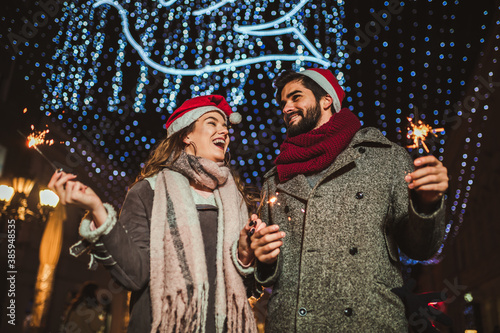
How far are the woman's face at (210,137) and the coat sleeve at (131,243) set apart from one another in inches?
20.6

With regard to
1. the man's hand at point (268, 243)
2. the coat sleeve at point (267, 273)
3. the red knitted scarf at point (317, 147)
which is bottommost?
the coat sleeve at point (267, 273)

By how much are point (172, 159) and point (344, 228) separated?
1441mm

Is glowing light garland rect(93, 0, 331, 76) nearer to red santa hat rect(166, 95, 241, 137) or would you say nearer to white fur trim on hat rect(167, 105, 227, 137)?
red santa hat rect(166, 95, 241, 137)

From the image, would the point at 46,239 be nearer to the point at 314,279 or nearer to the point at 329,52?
the point at 329,52

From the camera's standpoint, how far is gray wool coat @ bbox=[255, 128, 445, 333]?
1945mm

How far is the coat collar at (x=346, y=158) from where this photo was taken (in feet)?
7.58

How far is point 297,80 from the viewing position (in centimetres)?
309

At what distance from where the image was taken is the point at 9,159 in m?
12.8

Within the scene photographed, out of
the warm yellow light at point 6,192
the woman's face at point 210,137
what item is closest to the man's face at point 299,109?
the woman's face at point 210,137

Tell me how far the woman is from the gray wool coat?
0.88 ft

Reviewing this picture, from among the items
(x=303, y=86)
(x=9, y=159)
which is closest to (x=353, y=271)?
(x=303, y=86)

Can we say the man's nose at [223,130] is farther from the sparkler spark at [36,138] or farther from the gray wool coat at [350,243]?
the sparkler spark at [36,138]

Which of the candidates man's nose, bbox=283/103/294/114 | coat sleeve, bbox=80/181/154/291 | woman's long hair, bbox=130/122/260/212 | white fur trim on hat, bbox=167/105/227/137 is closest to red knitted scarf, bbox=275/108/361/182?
man's nose, bbox=283/103/294/114

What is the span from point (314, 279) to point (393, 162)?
85 centimetres
